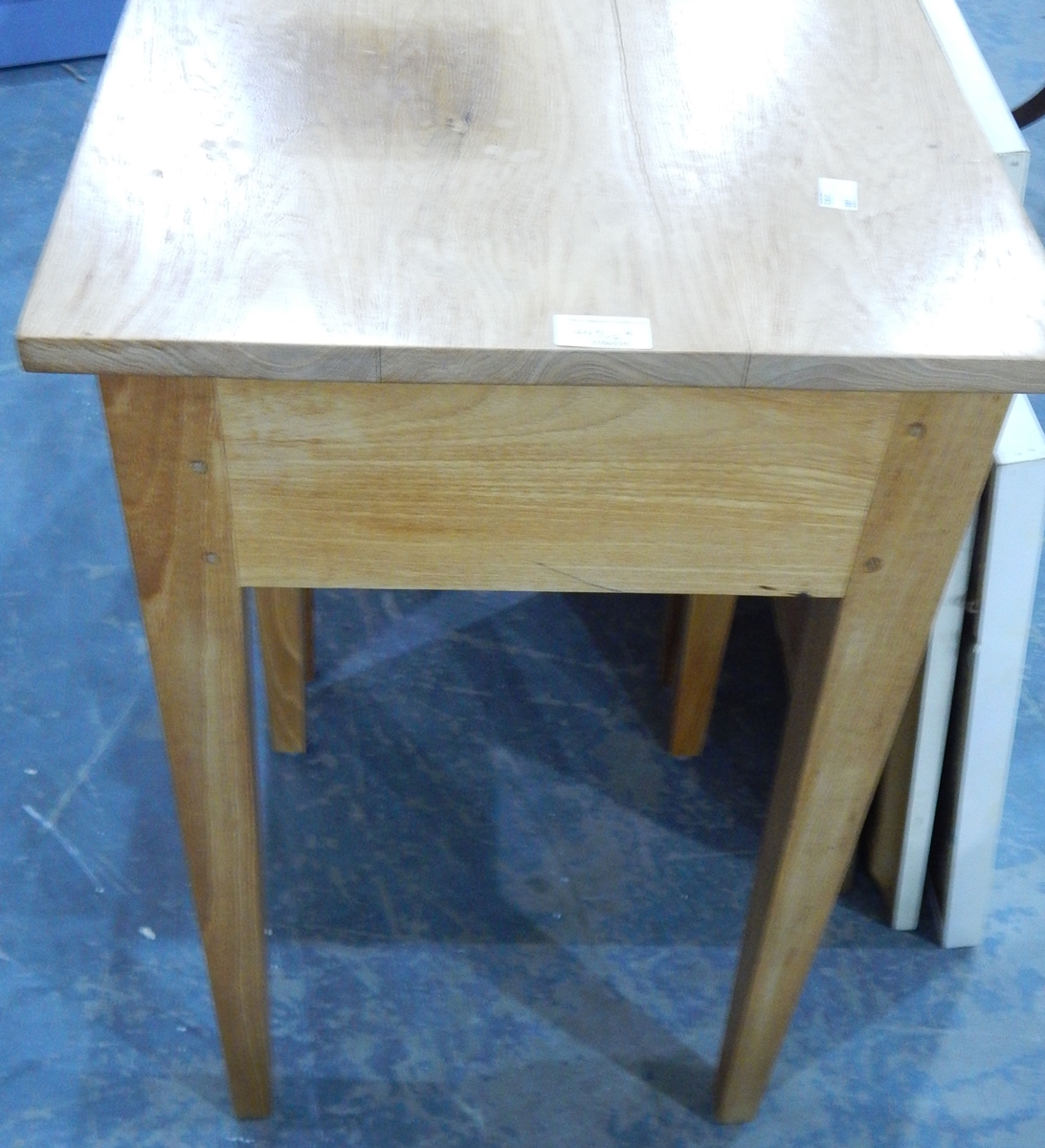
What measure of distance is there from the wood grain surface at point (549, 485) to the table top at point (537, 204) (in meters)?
0.03

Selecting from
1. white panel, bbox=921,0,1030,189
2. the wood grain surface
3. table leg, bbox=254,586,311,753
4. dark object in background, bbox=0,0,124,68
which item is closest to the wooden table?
the wood grain surface

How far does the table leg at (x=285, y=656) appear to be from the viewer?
132cm

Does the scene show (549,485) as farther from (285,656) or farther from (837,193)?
(285,656)

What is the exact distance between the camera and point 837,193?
818 mm

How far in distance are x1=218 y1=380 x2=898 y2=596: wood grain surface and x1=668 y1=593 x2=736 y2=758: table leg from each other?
52cm

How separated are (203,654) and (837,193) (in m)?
0.48

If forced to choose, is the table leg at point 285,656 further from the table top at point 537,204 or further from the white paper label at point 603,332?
the white paper label at point 603,332

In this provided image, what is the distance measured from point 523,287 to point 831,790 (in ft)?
1.40

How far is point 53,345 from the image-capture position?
2.18ft

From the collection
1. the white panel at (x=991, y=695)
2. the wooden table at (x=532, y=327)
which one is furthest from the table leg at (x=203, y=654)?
the white panel at (x=991, y=695)

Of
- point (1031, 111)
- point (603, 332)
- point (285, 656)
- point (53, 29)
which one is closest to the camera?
point (603, 332)

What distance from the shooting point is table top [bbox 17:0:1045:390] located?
69 centimetres

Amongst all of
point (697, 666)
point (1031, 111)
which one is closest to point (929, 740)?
point (697, 666)

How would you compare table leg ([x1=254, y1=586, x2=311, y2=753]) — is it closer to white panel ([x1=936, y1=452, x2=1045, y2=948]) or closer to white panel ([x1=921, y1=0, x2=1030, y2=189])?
white panel ([x1=936, y1=452, x2=1045, y2=948])
